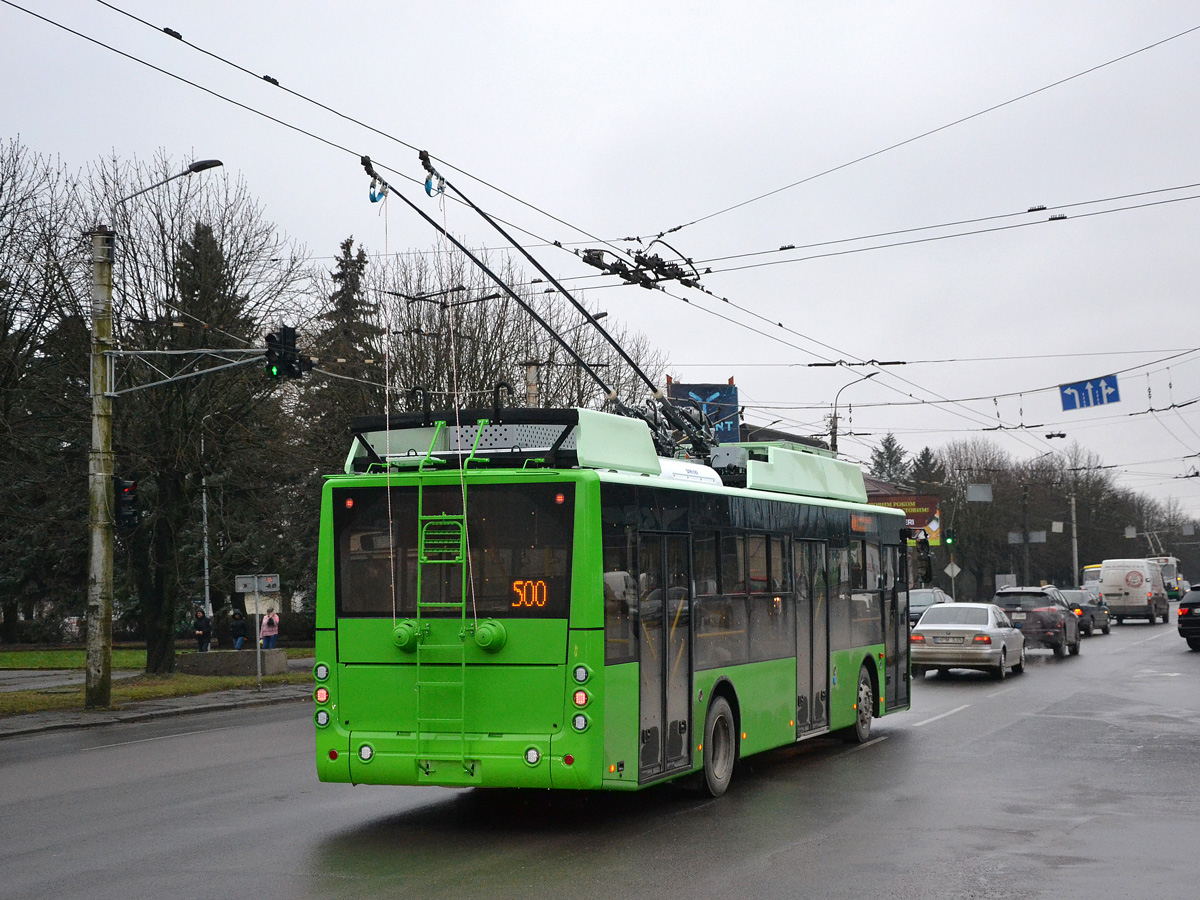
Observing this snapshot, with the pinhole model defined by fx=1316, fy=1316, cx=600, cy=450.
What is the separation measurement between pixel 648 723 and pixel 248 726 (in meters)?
11.6

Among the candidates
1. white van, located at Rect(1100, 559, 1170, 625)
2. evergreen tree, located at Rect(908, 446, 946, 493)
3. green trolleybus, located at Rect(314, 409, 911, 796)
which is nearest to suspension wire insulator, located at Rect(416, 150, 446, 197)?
green trolleybus, located at Rect(314, 409, 911, 796)

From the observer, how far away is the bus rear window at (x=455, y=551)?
945 cm

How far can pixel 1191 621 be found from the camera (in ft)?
117

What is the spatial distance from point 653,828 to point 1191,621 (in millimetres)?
30373

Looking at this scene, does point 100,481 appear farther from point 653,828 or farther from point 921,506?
point 921,506

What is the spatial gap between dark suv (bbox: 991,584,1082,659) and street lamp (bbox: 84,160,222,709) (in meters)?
21.4

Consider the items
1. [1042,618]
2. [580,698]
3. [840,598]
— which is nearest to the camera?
[580,698]

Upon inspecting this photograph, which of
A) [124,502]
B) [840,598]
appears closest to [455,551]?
[840,598]

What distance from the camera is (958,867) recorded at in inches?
328

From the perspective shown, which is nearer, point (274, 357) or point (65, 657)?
point (274, 357)

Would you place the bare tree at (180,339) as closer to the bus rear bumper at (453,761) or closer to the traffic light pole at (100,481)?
the traffic light pole at (100,481)

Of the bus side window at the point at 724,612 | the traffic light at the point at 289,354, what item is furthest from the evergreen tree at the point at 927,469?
the bus side window at the point at 724,612

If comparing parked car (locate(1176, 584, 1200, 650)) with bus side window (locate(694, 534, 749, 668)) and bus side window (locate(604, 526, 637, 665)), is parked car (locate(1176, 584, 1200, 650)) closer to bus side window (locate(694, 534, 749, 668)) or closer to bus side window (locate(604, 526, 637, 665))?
bus side window (locate(694, 534, 749, 668))

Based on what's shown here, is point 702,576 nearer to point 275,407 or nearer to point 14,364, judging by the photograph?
point 14,364
